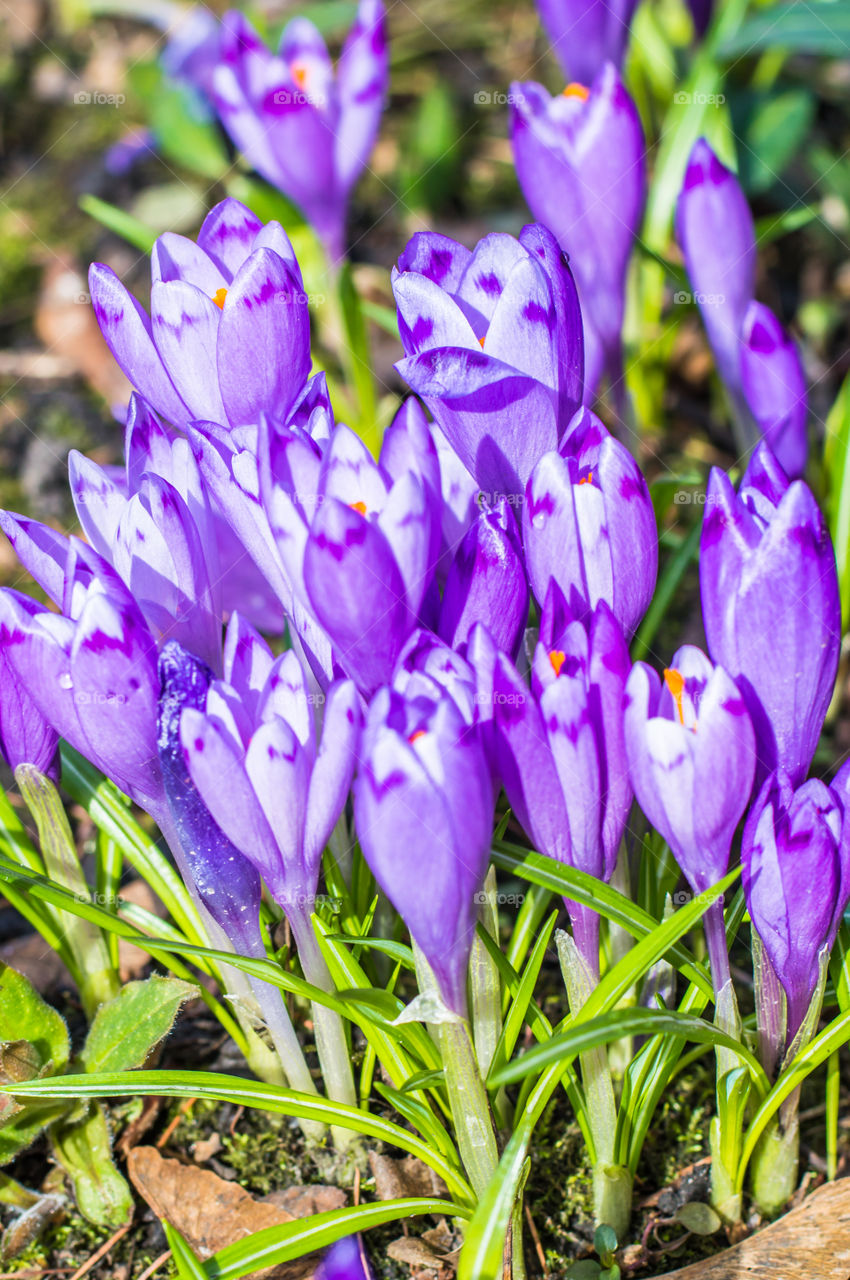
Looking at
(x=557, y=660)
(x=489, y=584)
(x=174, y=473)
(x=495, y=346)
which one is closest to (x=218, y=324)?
(x=174, y=473)

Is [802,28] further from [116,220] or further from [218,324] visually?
[218,324]

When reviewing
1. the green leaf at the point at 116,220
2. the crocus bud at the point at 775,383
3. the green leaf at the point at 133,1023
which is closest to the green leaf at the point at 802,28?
the crocus bud at the point at 775,383

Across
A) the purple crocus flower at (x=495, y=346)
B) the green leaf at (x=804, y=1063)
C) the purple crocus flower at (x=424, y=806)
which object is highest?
the purple crocus flower at (x=495, y=346)

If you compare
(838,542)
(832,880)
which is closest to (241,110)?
(838,542)

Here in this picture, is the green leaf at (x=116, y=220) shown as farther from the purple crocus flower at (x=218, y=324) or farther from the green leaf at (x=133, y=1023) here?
the green leaf at (x=133, y=1023)

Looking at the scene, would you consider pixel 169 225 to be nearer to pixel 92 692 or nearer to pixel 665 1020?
pixel 92 692

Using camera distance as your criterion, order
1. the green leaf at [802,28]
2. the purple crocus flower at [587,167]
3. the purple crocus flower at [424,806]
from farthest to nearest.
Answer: the green leaf at [802,28]
the purple crocus flower at [587,167]
the purple crocus flower at [424,806]
